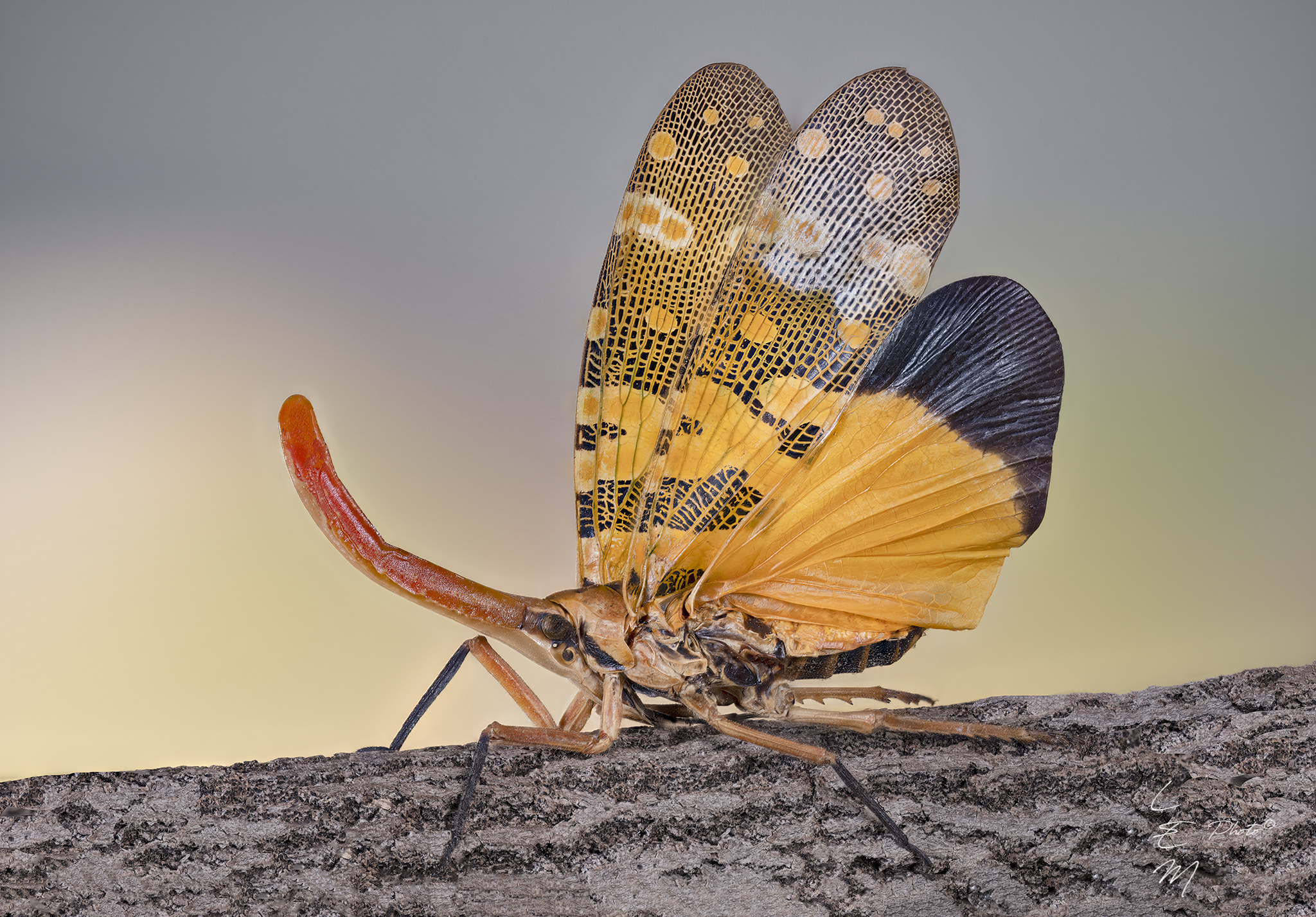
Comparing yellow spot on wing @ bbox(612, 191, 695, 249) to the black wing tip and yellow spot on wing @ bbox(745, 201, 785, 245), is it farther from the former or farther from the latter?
the black wing tip

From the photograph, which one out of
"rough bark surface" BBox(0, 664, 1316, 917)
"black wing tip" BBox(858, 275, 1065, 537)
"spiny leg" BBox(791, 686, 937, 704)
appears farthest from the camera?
"spiny leg" BBox(791, 686, 937, 704)

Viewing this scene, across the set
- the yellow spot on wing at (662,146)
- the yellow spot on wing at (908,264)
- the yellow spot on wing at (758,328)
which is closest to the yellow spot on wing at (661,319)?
the yellow spot on wing at (758,328)

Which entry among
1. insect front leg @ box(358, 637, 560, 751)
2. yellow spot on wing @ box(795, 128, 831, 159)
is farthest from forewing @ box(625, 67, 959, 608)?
insect front leg @ box(358, 637, 560, 751)

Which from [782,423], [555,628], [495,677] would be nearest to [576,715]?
[495,677]

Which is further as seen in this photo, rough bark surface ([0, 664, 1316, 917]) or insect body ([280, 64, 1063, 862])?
insect body ([280, 64, 1063, 862])

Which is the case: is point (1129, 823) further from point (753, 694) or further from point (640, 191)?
point (640, 191)

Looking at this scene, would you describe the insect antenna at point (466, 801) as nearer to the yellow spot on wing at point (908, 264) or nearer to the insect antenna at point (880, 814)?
the insect antenna at point (880, 814)

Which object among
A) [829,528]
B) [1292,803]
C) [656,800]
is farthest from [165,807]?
[1292,803]
